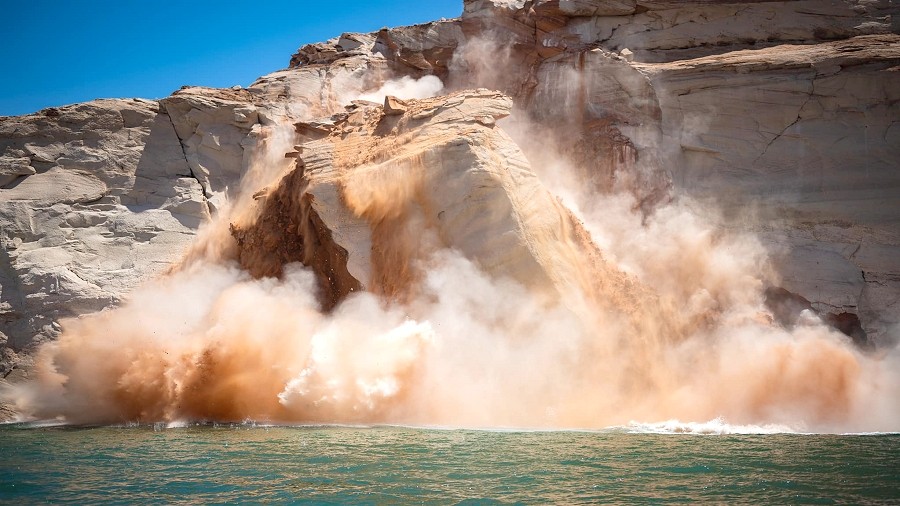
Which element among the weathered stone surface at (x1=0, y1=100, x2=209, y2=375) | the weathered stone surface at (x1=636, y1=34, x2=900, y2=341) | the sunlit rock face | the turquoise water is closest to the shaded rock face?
the sunlit rock face

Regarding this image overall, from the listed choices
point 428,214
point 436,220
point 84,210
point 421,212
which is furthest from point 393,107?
point 84,210

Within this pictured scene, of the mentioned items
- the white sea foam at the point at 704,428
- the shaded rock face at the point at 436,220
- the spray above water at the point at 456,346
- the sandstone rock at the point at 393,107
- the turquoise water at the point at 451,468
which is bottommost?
the turquoise water at the point at 451,468

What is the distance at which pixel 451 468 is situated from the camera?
10586mm

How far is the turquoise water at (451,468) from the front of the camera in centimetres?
895

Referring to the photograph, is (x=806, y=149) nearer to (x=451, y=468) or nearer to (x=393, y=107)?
(x=393, y=107)

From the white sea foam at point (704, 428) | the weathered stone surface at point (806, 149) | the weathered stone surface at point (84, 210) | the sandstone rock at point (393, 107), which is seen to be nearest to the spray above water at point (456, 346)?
the sandstone rock at point (393, 107)

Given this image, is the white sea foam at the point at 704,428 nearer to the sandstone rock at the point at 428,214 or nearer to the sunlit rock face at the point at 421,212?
the sandstone rock at the point at 428,214

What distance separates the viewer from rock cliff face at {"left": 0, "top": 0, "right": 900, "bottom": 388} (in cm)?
1998

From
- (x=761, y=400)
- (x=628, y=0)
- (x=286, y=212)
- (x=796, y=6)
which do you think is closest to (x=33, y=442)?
(x=286, y=212)

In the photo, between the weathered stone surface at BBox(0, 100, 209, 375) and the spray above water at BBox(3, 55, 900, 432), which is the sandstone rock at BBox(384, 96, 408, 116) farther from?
the weathered stone surface at BBox(0, 100, 209, 375)

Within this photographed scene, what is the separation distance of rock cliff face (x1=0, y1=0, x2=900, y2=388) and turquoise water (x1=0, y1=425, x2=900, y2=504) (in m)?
6.21

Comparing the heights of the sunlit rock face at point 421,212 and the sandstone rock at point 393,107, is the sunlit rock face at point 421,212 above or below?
below

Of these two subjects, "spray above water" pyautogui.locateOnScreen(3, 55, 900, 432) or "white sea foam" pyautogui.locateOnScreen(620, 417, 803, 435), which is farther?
"spray above water" pyautogui.locateOnScreen(3, 55, 900, 432)

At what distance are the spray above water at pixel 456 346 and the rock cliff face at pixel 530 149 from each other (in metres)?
0.47
